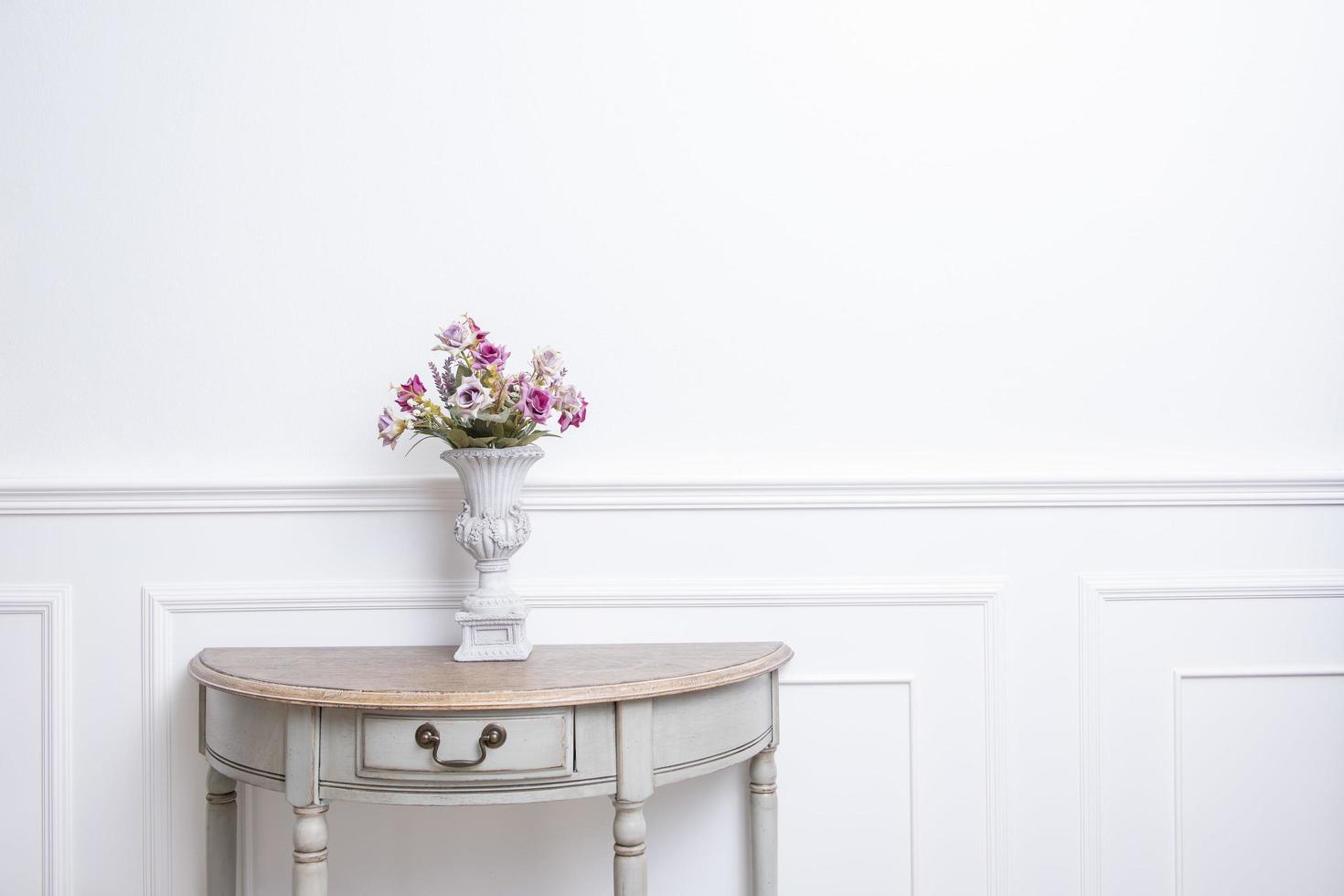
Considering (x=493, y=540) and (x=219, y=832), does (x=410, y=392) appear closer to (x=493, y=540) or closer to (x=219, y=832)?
(x=493, y=540)

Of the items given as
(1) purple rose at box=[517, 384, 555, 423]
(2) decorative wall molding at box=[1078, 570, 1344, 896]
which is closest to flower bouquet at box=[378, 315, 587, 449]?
(1) purple rose at box=[517, 384, 555, 423]

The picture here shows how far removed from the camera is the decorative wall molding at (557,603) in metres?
1.89

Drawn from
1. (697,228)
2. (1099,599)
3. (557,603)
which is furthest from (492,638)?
(1099,599)

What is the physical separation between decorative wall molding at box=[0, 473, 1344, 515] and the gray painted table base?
397 mm

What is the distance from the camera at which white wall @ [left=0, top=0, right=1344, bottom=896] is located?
190 cm

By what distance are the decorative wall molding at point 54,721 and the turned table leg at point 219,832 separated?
33 cm

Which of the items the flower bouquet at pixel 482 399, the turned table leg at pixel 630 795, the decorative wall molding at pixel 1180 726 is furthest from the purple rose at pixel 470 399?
the decorative wall molding at pixel 1180 726

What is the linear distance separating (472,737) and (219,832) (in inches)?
29.1

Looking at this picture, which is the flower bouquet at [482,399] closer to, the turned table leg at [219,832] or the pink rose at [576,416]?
the pink rose at [576,416]

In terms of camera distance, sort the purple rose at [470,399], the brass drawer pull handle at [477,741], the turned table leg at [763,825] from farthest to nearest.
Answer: the turned table leg at [763,825] < the purple rose at [470,399] < the brass drawer pull handle at [477,741]

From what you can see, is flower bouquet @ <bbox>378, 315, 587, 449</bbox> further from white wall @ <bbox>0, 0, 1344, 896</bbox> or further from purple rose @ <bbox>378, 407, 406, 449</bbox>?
white wall @ <bbox>0, 0, 1344, 896</bbox>

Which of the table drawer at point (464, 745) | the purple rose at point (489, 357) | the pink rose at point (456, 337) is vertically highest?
the pink rose at point (456, 337)

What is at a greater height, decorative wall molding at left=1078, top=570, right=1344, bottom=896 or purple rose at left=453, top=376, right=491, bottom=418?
purple rose at left=453, top=376, right=491, bottom=418

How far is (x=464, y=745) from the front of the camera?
1.43 metres
